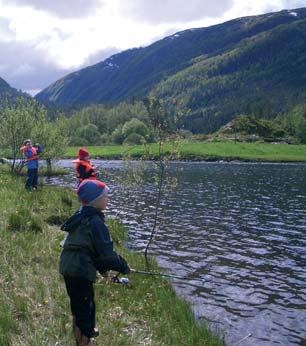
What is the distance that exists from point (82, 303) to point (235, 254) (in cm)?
1213

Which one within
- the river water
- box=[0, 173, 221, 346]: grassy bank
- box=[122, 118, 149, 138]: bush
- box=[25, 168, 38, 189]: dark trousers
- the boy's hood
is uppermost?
box=[122, 118, 149, 138]: bush

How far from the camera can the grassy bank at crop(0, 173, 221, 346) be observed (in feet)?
26.0

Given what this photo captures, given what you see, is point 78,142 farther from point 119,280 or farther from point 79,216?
point 79,216

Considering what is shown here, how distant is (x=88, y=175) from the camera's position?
50.4ft

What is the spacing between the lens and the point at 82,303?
748 centimetres

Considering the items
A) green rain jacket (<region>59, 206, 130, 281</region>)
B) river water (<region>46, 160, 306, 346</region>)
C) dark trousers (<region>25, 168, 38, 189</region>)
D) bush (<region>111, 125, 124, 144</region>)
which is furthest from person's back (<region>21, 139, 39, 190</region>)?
bush (<region>111, 125, 124, 144</region>)

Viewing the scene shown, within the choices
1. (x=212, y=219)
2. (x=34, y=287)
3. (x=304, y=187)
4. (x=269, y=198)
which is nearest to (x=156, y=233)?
(x=212, y=219)

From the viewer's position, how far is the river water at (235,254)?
39.3 feet

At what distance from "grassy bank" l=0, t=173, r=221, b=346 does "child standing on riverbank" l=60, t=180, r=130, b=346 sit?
1.88ft

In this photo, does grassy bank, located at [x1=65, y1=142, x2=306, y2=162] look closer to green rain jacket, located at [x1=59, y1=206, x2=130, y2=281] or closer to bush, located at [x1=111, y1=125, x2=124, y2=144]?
bush, located at [x1=111, y1=125, x2=124, y2=144]

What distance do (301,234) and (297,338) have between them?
12.5 m

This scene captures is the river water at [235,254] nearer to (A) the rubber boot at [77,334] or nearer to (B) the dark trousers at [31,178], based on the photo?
(A) the rubber boot at [77,334]

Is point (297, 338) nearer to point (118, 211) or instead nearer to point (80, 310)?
point (80, 310)

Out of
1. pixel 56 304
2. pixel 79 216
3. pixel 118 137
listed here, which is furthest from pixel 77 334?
pixel 118 137
